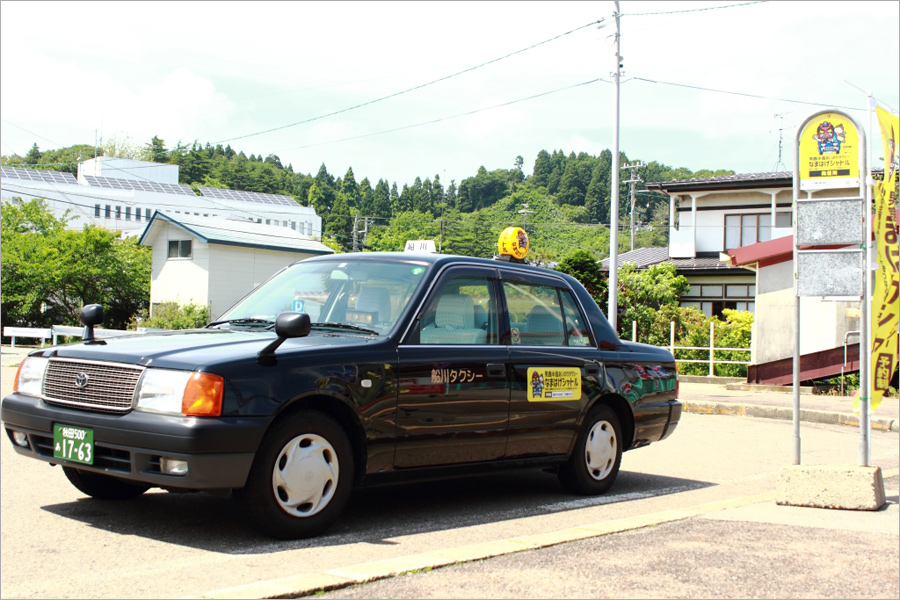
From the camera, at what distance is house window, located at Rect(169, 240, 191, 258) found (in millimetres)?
39688

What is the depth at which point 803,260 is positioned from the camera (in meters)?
7.10

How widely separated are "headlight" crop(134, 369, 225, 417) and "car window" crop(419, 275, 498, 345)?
4.85ft

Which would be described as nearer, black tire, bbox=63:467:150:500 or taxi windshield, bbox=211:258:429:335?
black tire, bbox=63:467:150:500

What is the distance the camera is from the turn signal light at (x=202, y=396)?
15.0ft

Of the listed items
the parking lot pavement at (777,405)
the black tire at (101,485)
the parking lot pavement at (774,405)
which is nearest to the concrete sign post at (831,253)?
the black tire at (101,485)

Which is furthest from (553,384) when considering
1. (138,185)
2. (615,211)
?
(138,185)

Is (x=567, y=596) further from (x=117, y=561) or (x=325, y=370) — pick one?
(x=117, y=561)

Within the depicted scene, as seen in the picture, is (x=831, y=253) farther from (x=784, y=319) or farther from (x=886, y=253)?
(x=784, y=319)

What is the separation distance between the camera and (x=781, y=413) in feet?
50.2

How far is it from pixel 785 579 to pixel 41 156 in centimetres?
15117

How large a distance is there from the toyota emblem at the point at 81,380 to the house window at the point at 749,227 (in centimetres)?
3454

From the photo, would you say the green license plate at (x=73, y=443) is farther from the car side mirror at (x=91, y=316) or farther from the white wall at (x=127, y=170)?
the white wall at (x=127, y=170)

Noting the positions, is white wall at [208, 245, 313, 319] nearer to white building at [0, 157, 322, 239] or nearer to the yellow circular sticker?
the yellow circular sticker

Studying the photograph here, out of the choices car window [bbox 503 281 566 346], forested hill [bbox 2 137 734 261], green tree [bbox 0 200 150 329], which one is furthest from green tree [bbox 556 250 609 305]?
forested hill [bbox 2 137 734 261]
